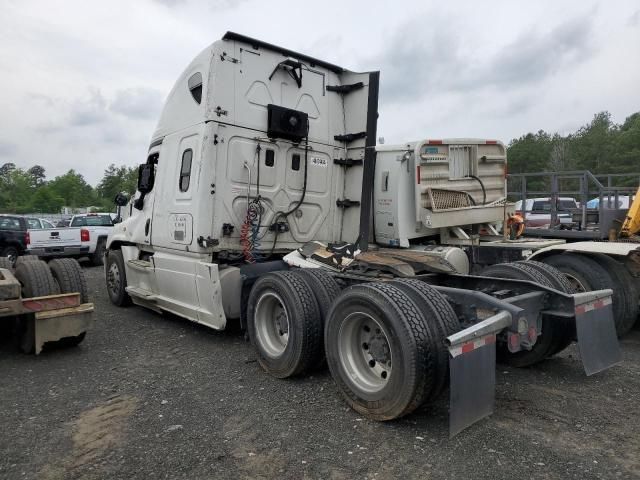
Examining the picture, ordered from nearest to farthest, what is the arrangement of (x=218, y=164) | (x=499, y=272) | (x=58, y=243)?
1. (x=499, y=272)
2. (x=218, y=164)
3. (x=58, y=243)

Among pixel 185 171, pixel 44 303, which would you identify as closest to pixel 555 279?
pixel 185 171

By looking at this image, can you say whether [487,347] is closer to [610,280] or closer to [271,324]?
[271,324]

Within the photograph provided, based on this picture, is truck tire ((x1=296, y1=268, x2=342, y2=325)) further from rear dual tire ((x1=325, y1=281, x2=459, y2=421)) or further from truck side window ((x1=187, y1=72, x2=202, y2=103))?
truck side window ((x1=187, y1=72, x2=202, y2=103))

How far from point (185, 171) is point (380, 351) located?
3.75 m

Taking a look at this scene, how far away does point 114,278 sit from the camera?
819 centimetres

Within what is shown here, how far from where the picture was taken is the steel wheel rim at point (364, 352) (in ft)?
12.1

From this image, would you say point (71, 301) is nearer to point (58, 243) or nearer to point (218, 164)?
point (218, 164)

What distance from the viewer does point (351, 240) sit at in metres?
6.93

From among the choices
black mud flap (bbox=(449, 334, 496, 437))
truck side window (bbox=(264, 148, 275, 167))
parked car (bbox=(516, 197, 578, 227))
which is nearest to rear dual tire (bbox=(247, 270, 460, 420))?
black mud flap (bbox=(449, 334, 496, 437))

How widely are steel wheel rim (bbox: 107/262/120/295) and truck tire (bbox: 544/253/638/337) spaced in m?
6.60

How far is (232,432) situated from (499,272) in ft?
9.76

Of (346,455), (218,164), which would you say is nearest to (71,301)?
(218,164)

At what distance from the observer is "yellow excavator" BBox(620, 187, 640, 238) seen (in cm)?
661

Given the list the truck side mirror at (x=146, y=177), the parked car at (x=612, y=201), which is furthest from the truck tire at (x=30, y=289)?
the parked car at (x=612, y=201)
